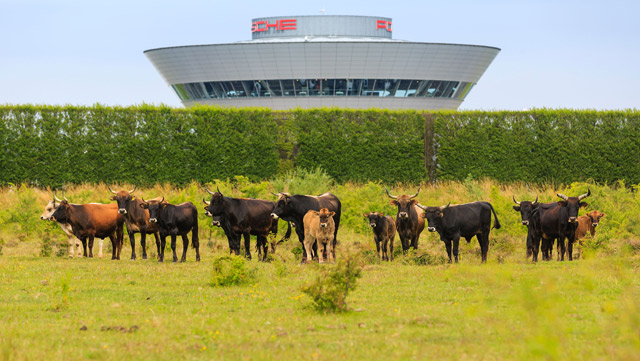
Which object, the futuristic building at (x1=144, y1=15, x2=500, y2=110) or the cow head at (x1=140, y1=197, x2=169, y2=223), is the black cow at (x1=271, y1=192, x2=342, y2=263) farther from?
the futuristic building at (x1=144, y1=15, x2=500, y2=110)

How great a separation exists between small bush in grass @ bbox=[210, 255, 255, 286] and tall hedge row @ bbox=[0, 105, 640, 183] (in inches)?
824

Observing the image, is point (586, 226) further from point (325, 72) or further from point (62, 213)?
point (325, 72)

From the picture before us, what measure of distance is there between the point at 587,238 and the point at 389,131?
19.1 meters

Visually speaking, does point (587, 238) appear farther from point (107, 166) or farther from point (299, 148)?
point (107, 166)

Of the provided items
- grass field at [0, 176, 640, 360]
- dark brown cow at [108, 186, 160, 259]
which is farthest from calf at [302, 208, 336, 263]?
dark brown cow at [108, 186, 160, 259]

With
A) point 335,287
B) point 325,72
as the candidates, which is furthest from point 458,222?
point 325,72

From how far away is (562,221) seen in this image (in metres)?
17.5

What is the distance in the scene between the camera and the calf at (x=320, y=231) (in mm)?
16594

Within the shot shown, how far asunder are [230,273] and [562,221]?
8.25 metres

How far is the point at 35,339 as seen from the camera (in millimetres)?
8844

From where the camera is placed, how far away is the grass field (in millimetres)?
7914

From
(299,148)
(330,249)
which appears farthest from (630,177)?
(330,249)

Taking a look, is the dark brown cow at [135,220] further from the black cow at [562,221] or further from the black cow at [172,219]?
the black cow at [562,221]

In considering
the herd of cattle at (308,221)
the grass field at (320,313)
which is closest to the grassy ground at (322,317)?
the grass field at (320,313)
